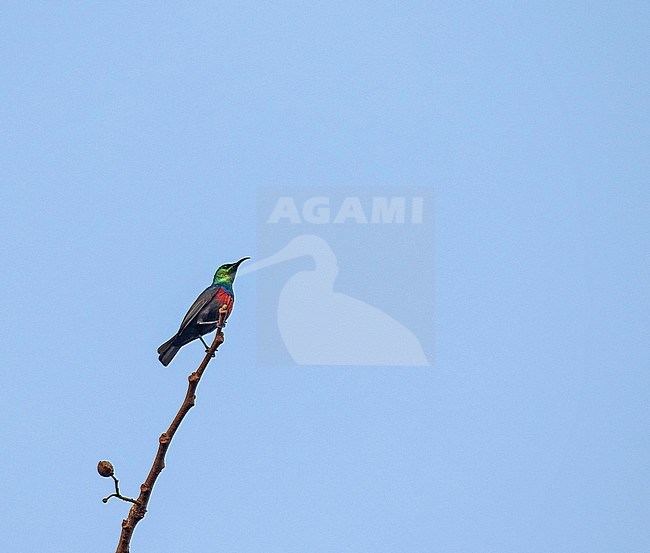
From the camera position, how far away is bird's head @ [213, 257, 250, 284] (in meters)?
7.97

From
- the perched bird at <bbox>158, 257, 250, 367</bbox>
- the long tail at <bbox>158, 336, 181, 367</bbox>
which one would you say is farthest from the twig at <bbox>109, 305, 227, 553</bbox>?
the long tail at <bbox>158, 336, 181, 367</bbox>

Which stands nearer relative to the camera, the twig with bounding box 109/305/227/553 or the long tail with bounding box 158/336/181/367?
the twig with bounding box 109/305/227/553

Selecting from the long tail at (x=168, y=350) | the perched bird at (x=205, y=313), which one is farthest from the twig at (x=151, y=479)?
the long tail at (x=168, y=350)

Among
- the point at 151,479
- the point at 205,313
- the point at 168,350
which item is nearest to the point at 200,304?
the point at 205,313

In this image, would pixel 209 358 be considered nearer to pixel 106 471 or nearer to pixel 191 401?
pixel 191 401

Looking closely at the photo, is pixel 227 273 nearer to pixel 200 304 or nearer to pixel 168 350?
pixel 200 304

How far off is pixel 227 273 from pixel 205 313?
1.48 feet

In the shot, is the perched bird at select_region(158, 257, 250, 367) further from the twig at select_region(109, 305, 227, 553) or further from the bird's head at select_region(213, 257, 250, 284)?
the twig at select_region(109, 305, 227, 553)

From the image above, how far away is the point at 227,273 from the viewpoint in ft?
26.6

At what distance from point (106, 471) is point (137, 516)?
0.90ft

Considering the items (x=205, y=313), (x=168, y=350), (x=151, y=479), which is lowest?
(x=151, y=479)

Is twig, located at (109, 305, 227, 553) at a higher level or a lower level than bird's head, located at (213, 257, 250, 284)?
lower

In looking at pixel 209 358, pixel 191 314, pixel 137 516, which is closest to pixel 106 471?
pixel 137 516

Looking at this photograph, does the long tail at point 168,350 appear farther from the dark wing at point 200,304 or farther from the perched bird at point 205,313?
the dark wing at point 200,304
